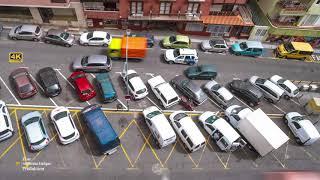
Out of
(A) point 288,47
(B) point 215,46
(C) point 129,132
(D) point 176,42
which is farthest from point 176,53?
(A) point 288,47

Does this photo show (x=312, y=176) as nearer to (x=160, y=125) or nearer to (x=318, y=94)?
(x=318, y=94)

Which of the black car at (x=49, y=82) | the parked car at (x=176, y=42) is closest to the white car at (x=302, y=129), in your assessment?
the parked car at (x=176, y=42)

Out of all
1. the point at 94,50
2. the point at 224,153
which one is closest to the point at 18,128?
the point at 94,50

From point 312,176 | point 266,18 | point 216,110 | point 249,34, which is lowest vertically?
point 312,176

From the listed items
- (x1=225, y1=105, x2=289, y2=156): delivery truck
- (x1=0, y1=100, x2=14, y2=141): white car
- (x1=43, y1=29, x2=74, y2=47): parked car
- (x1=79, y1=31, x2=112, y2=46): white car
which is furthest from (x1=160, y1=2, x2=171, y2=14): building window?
(x1=0, y1=100, x2=14, y2=141): white car

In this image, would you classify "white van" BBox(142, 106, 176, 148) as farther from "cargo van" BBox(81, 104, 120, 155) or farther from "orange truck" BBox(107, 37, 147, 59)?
"orange truck" BBox(107, 37, 147, 59)

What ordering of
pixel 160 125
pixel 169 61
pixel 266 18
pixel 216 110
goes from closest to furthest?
pixel 160 125, pixel 216 110, pixel 169 61, pixel 266 18

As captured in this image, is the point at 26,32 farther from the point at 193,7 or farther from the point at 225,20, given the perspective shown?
the point at 225,20

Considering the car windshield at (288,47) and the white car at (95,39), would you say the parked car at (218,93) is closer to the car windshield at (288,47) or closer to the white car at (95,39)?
the car windshield at (288,47)

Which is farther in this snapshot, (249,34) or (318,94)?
(249,34)
